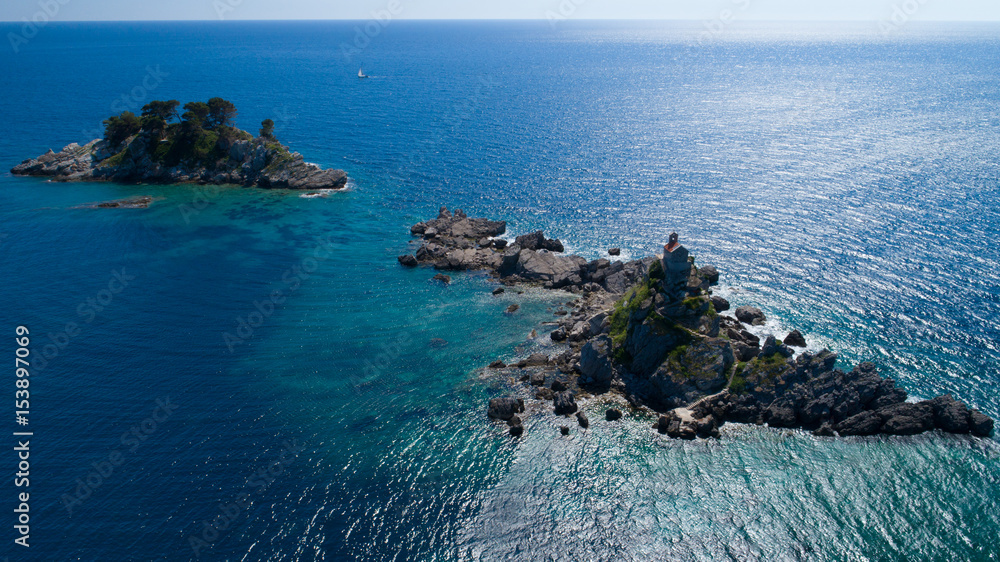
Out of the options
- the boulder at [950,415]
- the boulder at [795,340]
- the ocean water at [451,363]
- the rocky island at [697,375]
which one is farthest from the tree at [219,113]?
the boulder at [950,415]

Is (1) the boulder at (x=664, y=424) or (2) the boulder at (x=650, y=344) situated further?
(2) the boulder at (x=650, y=344)

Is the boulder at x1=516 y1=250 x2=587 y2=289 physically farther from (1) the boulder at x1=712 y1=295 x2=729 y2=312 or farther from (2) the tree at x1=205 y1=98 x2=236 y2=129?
(2) the tree at x1=205 y1=98 x2=236 y2=129

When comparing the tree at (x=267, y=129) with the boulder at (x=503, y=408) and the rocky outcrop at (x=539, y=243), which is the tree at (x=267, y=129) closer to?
the rocky outcrop at (x=539, y=243)

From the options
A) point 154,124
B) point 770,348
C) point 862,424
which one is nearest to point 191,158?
point 154,124

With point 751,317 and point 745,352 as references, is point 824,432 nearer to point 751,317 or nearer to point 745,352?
point 745,352

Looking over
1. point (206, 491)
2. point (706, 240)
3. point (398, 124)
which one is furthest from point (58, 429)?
point (398, 124)

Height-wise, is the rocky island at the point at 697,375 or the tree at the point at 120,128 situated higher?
the tree at the point at 120,128

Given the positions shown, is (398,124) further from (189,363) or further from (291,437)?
(291,437)
